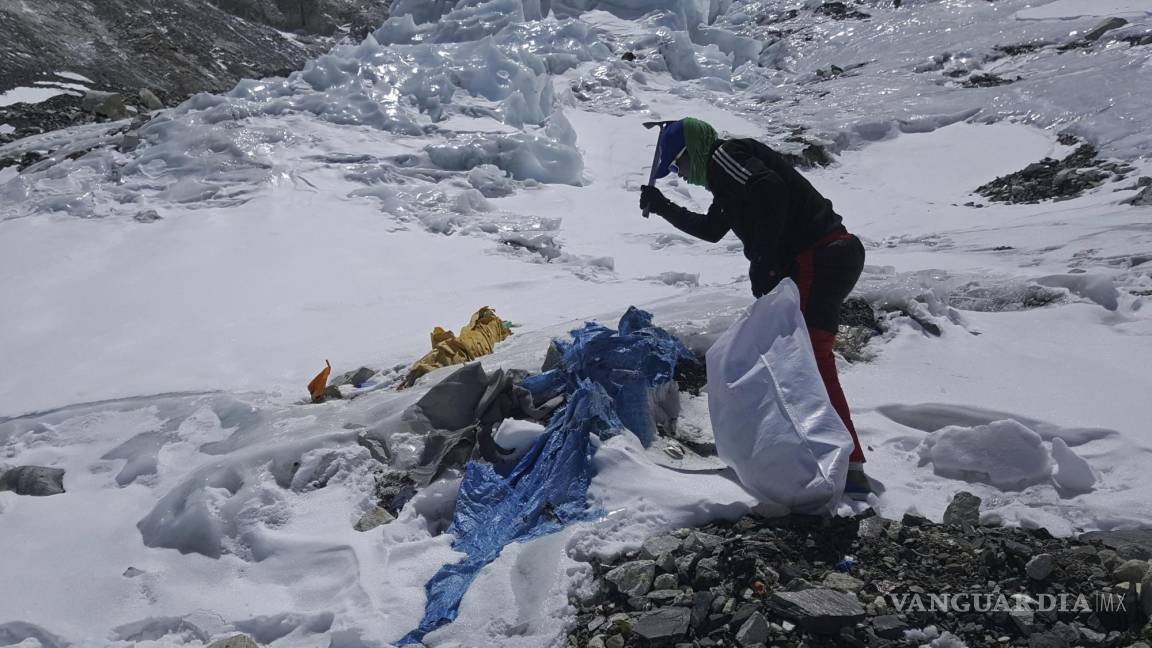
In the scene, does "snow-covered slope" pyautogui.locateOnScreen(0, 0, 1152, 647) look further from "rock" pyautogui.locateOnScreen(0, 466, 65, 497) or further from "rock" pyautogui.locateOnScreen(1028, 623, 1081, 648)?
"rock" pyautogui.locateOnScreen(1028, 623, 1081, 648)

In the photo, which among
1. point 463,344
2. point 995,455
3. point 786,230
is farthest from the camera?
point 463,344

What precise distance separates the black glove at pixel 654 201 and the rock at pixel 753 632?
1.60 meters

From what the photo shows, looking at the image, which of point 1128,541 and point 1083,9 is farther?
point 1083,9

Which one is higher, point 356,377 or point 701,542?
point 701,542

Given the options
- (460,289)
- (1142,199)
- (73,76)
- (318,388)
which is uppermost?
(73,76)

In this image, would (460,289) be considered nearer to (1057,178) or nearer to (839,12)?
(1057,178)

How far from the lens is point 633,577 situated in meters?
2.37

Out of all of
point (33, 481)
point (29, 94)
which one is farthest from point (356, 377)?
point (29, 94)

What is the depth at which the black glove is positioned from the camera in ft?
10.5

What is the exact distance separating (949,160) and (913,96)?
2.96 m

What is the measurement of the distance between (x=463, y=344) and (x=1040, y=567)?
302cm

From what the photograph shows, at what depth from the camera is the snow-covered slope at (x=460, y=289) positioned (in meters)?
2.73

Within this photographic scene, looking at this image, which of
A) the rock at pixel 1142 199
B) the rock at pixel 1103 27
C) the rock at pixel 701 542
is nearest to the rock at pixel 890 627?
the rock at pixel 701 542

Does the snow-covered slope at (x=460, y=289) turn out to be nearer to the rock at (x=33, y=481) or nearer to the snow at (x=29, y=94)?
the rock at (x=33, y=481)
